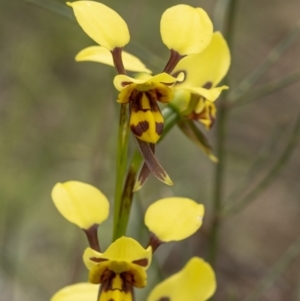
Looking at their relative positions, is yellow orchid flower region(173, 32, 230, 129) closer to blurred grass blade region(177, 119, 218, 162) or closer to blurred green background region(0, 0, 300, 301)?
blurred grass blade region(177, 119, 218, 162)

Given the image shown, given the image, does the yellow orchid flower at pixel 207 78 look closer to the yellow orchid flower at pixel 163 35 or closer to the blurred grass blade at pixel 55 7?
the yellow orchid flower at pixel 163 35

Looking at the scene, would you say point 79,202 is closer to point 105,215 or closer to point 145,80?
point 105,215

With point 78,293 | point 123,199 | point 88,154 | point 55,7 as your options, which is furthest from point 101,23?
point 88,154

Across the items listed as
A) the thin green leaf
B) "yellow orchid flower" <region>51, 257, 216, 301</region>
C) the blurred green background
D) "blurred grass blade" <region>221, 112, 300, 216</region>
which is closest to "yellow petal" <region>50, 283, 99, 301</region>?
"yellow orchid flower" <region>51, 257, 216, 301</region>

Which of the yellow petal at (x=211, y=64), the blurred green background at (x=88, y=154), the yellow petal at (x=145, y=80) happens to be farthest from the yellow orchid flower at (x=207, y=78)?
the blurred green background at (x=88, y=154)

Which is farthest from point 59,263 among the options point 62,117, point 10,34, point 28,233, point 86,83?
point 10,34

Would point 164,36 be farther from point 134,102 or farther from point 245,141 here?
point 245,141
